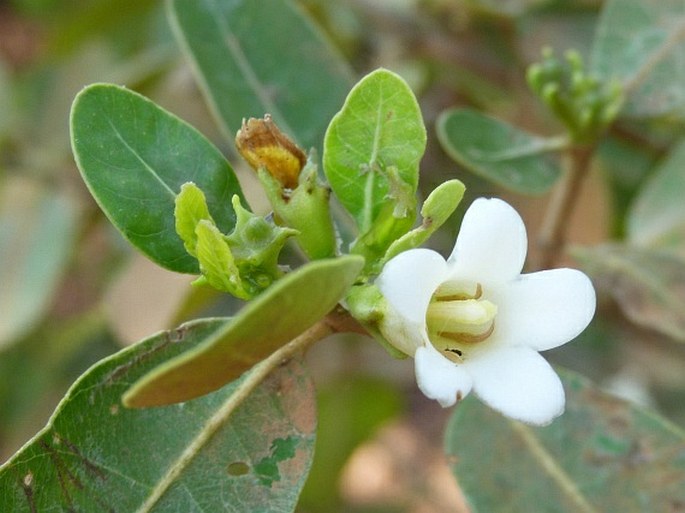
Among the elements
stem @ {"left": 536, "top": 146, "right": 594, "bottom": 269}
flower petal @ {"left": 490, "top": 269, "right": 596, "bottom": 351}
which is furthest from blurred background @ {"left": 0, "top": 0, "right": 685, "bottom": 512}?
flower petal @ {"left": 490, "top": 269, "right": 596, "bottom": 351}

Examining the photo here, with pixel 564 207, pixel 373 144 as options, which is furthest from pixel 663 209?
pixel 373 144

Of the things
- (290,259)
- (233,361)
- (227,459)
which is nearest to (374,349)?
(290,259)

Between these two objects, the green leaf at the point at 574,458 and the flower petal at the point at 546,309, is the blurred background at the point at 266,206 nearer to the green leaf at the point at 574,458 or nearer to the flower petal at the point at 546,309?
the green leaf at the point at 574,458

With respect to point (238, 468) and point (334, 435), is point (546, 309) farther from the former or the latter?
point (334, 435)

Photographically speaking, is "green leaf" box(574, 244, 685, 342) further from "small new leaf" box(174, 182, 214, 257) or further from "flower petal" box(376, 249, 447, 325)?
"small new leaf" box(174, 182, 214, 257)

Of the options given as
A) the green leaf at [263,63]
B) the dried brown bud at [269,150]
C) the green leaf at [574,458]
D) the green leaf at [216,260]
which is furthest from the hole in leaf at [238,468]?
the green leaf at [263,63]
